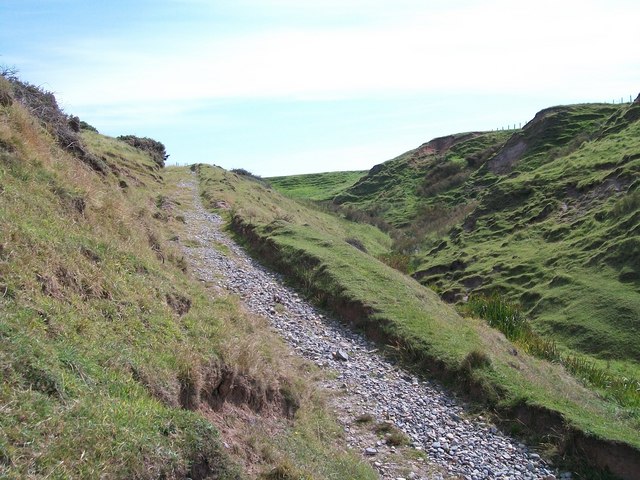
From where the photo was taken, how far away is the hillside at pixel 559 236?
94.8 feet

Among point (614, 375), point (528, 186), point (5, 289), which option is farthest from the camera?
point (528, 186)

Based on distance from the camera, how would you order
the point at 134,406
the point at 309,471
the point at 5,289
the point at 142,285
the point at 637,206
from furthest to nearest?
the point at 637,206 → the point at 142,285 → the point at 309,471 → the point at 5,289 → the point at 134,406

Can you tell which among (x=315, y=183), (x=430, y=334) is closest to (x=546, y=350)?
(x=430, y=334)

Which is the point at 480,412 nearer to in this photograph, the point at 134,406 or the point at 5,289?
the point at 134,406

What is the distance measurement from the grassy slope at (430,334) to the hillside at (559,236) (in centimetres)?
766

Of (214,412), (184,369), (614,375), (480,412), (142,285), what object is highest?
(142,285)

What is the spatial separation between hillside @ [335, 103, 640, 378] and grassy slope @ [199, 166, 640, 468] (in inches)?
302

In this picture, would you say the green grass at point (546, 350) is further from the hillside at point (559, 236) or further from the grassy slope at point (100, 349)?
the grassy slope at point (100, 349)

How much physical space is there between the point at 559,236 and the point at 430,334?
1099 inches

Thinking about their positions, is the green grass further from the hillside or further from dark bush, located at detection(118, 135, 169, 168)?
dark bush, located at detection(118, 135, 169, 168)

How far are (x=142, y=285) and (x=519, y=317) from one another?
24.4m

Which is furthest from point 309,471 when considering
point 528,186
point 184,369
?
point 528,186

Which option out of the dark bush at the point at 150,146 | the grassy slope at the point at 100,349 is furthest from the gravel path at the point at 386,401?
the dark bush at the point at 150,146

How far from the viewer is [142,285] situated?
1155 cm
